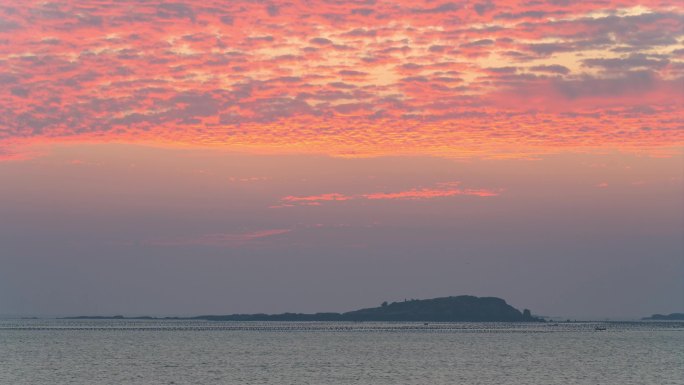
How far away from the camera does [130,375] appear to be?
392ft

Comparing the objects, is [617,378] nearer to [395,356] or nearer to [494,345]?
[395,356]

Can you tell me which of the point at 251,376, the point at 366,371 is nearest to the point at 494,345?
the point at 366,371

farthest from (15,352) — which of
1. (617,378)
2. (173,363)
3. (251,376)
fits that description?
(617,378)

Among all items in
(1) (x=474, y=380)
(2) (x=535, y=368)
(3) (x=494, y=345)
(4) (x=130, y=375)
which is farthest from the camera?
(3) (x=494, y=345)

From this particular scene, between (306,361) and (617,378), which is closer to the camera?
(617,378)

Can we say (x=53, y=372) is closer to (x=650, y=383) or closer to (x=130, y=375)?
(x=130, y=375)

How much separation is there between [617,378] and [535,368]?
15.7 m

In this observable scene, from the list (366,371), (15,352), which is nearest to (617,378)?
(366,371)

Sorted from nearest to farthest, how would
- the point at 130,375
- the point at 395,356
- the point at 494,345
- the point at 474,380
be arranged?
the point at 474,380
the point at 130,375
the point at 395,356
the point at 494,345

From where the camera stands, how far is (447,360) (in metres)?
145

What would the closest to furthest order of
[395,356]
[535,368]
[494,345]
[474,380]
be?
[474,380] < [535,368] < [395,356] < [494,345]

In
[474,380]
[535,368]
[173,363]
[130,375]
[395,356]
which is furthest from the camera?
[395,356]

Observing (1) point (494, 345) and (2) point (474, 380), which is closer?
(2) point (474, 380)

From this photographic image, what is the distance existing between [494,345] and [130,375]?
9938 cm
